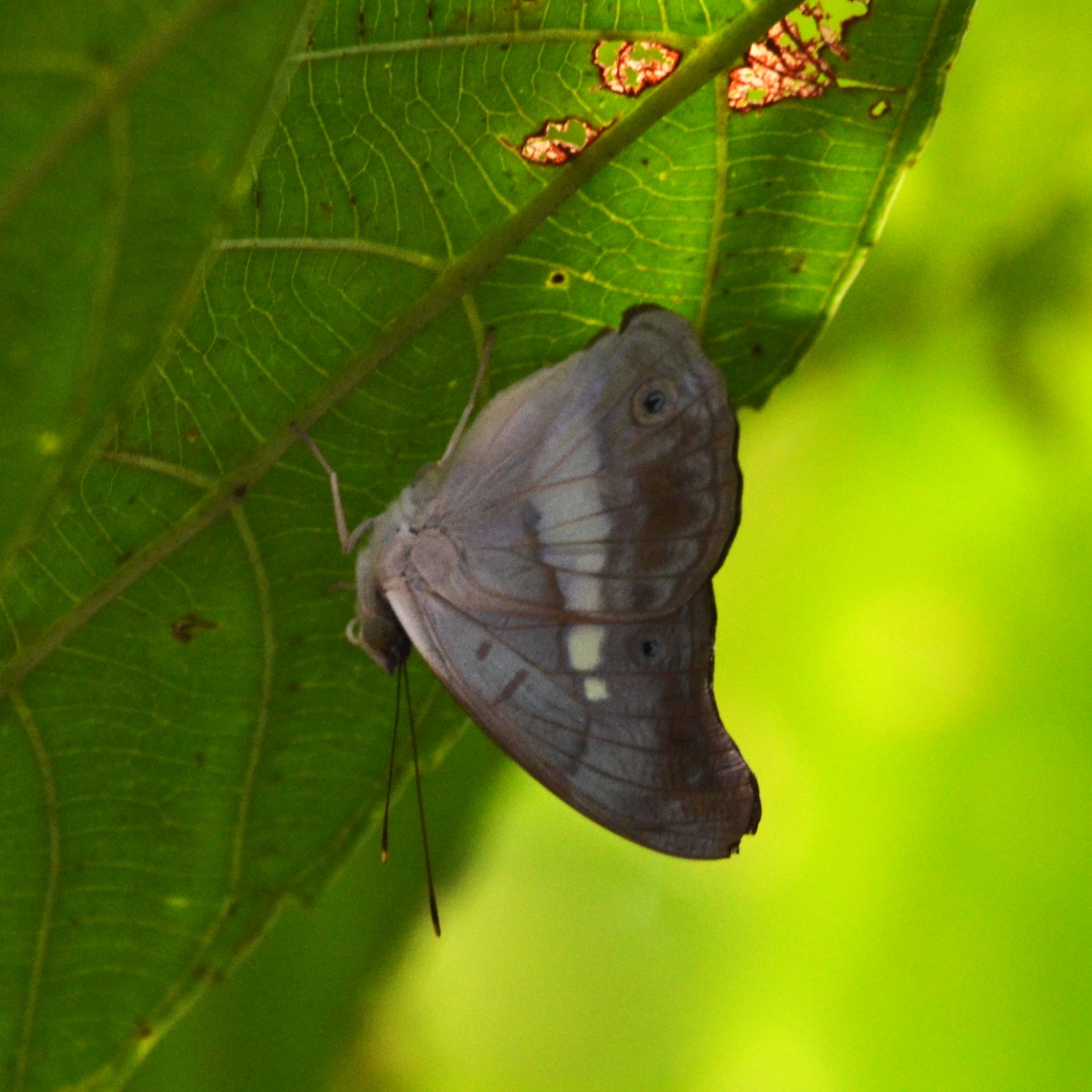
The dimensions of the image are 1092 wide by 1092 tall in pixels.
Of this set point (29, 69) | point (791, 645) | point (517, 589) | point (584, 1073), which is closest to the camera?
point (29, 69)

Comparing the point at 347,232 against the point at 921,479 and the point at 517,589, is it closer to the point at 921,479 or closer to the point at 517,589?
the point at 517,589

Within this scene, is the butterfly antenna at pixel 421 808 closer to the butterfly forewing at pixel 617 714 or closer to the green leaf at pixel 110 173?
the butterfly forewing at pixel 617 714

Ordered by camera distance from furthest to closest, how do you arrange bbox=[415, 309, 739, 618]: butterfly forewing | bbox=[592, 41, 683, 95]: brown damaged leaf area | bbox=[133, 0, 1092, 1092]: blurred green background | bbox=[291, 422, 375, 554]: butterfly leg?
bbox=[133, 0, 1092, 1092]: blurred green background, bbox=[415, 309, 739, 618]: butterfly forewing, bbox=[291, 422, 375, 554]: butterfly leg, bbox=[592, 41, 683, 95]: brown damaged leaf area

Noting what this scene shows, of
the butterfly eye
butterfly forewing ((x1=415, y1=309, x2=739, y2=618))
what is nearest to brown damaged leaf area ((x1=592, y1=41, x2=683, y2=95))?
butterfly forewing ((x1=415, y1=309, x2=739, y2=618))

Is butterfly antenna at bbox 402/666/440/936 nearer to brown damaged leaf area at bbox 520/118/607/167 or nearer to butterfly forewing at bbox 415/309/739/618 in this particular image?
butterfly forewing at bbox 415/309/739/618

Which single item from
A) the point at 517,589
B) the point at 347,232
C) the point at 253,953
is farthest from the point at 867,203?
the point at 253,953

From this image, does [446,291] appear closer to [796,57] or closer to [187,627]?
[796,57]
